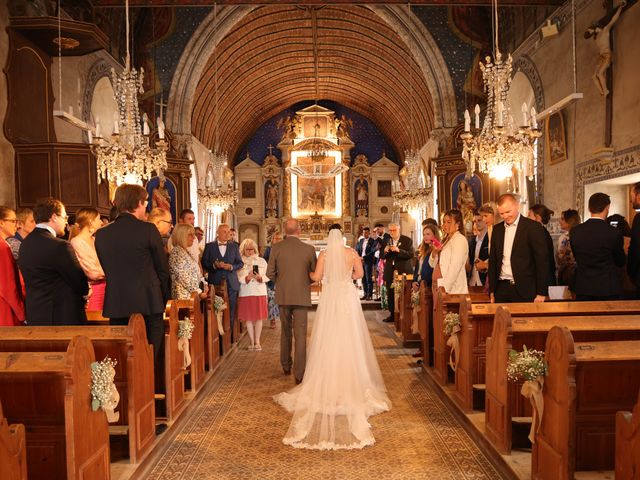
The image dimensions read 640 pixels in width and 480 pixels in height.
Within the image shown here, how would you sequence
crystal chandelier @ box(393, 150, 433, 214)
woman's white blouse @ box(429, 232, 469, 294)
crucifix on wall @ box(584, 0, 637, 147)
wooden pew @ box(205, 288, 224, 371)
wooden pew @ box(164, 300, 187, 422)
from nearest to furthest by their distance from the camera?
wooden pew @ box(164, 300, 187, 422), woman's white blouse @ box(429, 232, 469, 294), wooden pew @ box(205, 288, 224, 371), crucifix on wall @ box(584, 0, 637, 147), crystal chandelier @ box(393, 150, 433, 214)

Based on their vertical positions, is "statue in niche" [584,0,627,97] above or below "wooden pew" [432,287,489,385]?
above

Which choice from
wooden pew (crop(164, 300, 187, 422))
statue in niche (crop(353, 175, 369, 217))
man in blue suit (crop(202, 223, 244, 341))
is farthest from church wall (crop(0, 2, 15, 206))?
statue in niche (crop(353, 175, 369, 217))

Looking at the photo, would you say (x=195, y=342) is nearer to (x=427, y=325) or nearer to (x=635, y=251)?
(x=427, y=325)

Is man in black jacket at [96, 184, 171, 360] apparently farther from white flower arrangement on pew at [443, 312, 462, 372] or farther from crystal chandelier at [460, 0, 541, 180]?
crystal chandelier at [460, 0, 541, 180]

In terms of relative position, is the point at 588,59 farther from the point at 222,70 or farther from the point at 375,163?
the point at 375,163

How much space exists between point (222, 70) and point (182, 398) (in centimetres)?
1607

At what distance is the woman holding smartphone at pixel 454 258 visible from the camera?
5934 mm

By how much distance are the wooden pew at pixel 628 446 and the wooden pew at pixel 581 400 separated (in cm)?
36

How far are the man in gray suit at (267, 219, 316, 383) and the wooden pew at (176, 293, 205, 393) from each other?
2.87 ft

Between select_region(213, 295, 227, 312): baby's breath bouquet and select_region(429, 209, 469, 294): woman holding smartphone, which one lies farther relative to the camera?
select_region(213, 295, 227, 312): baby's breath bouquet

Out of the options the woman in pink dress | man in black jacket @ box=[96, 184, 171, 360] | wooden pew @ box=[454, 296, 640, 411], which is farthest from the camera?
the woman in pink dress

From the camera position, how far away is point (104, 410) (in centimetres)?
327

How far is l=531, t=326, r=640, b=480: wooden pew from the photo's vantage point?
2945 mm

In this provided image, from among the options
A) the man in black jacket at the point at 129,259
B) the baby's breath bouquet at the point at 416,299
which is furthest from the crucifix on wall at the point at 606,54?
the man in black jacket at the point at 129,259
